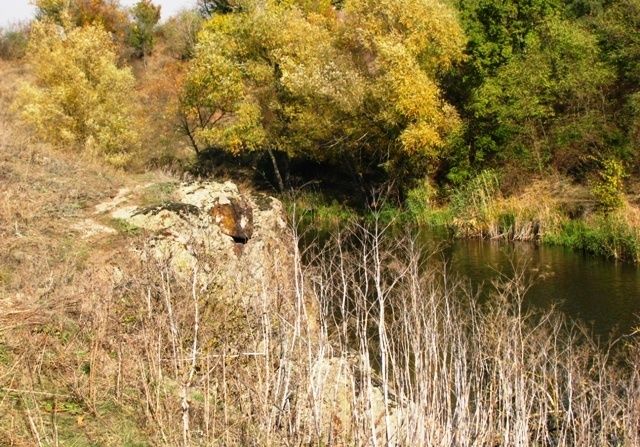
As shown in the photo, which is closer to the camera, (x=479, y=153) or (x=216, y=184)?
(x=216, y=184)

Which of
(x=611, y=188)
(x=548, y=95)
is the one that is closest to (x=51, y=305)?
(x=611, y=188)

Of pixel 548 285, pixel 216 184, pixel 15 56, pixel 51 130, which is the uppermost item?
pixel 15 56

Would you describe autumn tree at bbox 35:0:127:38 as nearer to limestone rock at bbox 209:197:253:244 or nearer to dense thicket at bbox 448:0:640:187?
dense thicket at bbox 448:0:640:187

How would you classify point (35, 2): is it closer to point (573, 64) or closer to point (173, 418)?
point (573, 64)

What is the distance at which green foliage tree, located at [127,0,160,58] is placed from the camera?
52406 millimetres

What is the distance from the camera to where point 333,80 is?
26188mm

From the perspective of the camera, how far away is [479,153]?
26.0 m

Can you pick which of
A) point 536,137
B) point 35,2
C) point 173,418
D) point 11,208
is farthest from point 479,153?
point 35,2

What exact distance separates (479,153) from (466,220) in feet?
12.2

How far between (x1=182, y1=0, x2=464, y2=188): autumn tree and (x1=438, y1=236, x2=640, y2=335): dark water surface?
6.43m

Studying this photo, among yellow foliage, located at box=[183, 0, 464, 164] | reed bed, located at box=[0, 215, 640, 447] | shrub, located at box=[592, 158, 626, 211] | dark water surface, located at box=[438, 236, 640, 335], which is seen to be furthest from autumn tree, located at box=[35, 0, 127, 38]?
reed bed, located at box=[0, 215, 640, 447]

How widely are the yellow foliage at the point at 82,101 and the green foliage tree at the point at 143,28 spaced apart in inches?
1103

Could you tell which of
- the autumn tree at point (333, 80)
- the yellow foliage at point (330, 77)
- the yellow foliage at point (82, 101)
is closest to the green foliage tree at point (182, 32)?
the yellow foliage at point (330, 77)

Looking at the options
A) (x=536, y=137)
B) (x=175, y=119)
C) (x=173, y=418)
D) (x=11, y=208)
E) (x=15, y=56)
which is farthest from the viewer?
(x=15, y=56)
